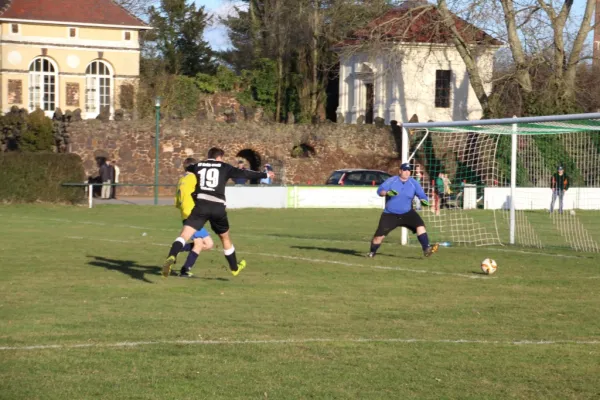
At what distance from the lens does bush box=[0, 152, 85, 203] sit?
38.6 metres

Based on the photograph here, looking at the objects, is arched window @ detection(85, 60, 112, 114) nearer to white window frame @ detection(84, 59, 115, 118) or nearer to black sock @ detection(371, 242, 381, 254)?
white window frame @ detection(84, 59, 115, 118)

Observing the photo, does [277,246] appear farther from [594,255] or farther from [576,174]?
[576,174]

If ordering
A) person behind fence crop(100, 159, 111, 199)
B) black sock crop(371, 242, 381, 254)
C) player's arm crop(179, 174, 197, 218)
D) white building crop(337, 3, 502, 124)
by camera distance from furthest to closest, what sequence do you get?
white building crop(337, 3, 502, 124) < person behind fence crop(100, 159, 111, 199) < black sock crop(371, 242, 381, 254) < player's arm crop(179, 174, 197, 218)

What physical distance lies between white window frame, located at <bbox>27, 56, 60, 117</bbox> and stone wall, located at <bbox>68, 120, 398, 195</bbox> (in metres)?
9.55

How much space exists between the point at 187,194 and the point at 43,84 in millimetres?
44098

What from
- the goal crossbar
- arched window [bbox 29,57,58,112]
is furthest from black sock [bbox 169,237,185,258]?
arched window [bbox 29,57,58,112]

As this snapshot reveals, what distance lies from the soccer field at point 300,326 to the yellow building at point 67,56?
37468 mm

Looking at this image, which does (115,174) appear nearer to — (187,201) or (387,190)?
(387,190)

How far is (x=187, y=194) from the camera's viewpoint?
15.6 meters

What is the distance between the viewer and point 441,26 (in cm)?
4791

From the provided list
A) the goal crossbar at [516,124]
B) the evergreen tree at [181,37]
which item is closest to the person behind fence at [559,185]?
the goal crossbar at [516,124]

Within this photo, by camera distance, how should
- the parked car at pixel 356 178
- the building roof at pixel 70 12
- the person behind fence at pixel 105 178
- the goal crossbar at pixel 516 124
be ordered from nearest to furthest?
1. the goal crossbar at pixel 516 124
2. the parked car at pixel 356 178
3. the person behind fence at pixel 105 178
4. the building roof at pixel 70 12

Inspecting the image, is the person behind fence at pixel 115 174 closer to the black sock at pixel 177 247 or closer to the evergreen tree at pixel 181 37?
the evergreen tree at pixel 181 37

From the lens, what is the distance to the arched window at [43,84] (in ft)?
188
